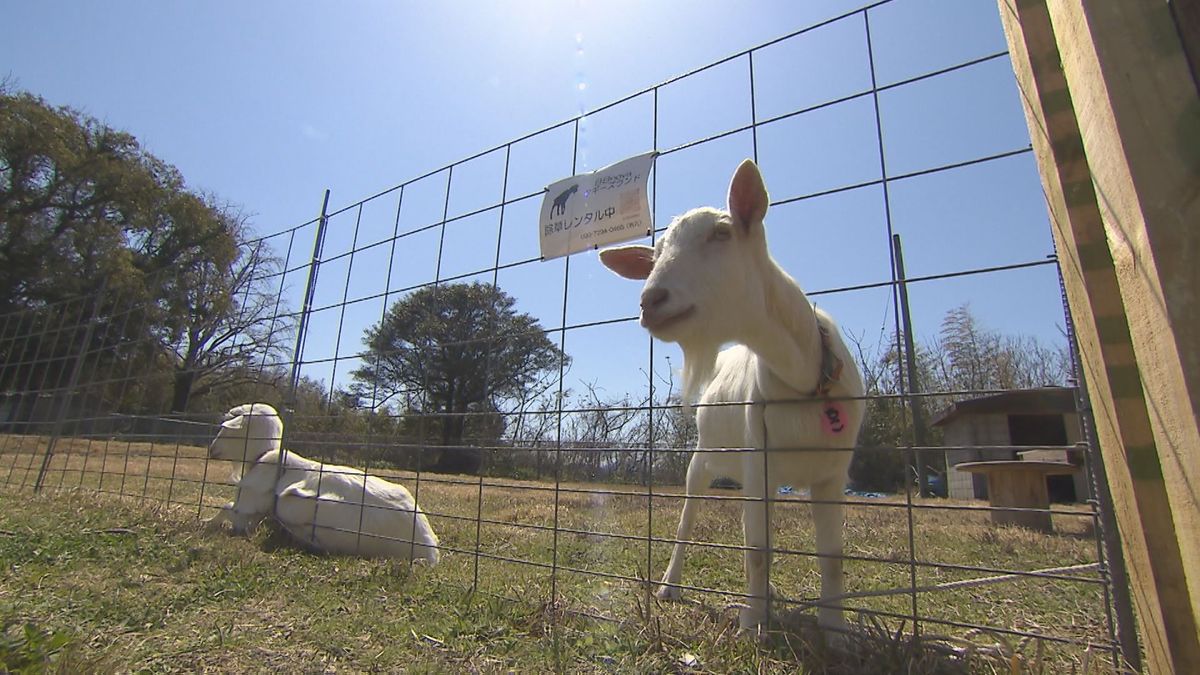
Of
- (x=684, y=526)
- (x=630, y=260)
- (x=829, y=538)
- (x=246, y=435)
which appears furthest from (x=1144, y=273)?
(x=246, y=435)

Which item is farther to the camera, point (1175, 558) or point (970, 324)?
point (970, 324)

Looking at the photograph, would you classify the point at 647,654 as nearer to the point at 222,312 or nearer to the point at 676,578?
the point at 676,578

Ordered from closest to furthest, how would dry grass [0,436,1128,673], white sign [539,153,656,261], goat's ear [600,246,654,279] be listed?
1. dry grass [0,436,1128,673]
2. goat's ear [600,246,654,279]
3. white sign [539,153,656,261]

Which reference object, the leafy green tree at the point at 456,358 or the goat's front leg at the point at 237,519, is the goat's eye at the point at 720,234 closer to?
the leafy green tree at the point at 456,358

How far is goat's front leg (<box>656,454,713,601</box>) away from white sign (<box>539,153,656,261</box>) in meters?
1.50

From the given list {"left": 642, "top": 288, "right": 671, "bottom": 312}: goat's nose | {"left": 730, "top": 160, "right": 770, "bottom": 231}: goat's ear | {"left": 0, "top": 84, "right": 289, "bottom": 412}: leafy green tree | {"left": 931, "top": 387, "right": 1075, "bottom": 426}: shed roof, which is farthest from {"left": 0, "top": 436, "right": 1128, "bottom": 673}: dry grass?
{"left": 0, "top": 84, "right": 289, "bottom": 412}: leafy green tree

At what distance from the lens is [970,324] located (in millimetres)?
8523

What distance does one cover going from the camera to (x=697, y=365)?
8.83 feet

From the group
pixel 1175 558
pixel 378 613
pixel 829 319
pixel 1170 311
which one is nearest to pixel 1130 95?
pixel 1170 311

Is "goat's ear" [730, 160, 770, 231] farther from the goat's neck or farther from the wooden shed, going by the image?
the wooden shed

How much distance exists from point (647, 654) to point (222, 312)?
10.7 meters

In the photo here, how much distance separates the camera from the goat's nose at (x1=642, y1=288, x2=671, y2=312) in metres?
2.27

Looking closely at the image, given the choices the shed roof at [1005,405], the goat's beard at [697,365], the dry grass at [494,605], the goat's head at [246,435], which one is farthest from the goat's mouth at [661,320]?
the shed roof at [1005,405]

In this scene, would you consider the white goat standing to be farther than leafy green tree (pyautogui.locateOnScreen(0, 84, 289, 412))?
No
